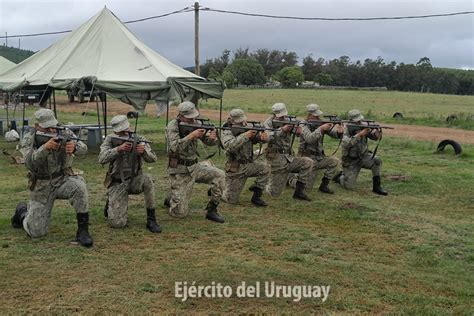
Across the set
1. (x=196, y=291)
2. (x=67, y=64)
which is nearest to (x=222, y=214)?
(x=196, y=291)

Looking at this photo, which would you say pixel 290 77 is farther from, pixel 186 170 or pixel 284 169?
pixel 186 170

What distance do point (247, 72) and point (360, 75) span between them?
23.3 meters

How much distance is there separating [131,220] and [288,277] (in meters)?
2.72

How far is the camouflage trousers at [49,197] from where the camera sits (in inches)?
223

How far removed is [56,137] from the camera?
5.38m

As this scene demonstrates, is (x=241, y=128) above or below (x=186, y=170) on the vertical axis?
above

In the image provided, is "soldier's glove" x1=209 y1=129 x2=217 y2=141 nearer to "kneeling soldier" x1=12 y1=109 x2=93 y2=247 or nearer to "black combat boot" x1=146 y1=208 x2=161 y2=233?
"black combat boot" x1=146 y1=208 x2=161 y2=233

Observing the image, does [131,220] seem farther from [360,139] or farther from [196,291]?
[360,139]

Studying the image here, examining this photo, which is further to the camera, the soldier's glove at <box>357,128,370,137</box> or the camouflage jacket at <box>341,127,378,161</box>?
the camouflage jacket at <box>341,127,378,161</box>

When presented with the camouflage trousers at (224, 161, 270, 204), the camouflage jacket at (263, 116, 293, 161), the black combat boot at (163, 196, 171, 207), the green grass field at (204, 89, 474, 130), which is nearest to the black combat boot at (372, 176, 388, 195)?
the camouflage jacket at (263, 116, 293, 161)

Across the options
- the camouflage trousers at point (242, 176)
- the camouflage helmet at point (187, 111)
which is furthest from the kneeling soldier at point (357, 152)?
the camouflage helmet at point (187, 111)

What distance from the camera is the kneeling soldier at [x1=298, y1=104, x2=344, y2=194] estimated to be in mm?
8391

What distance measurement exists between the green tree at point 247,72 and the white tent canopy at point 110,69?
3337 inches

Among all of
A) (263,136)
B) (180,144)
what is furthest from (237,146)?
(180,144)
